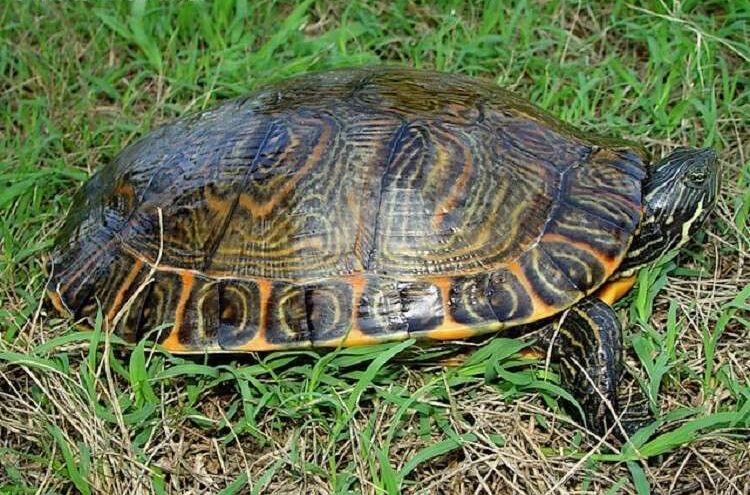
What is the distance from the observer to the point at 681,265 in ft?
14.4

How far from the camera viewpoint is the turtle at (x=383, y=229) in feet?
12.1

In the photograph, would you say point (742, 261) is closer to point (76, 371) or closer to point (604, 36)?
→ point (604, 36)

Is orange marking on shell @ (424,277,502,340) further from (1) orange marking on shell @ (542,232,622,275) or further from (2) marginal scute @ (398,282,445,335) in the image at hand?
(1) orange marking on shell @ (542,232,622,275)

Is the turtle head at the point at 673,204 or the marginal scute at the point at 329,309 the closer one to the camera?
the marginal scute at the point at 329,309

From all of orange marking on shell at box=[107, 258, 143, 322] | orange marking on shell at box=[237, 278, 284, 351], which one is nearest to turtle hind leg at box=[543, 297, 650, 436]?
orange marking on shell at box=[237, 278, 284, 351]

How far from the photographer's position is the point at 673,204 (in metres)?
4.05

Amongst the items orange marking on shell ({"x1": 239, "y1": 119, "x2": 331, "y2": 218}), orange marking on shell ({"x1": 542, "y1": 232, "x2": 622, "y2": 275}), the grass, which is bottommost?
the grass

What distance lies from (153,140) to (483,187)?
159 cm

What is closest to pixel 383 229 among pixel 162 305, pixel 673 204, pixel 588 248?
pixel 588 248

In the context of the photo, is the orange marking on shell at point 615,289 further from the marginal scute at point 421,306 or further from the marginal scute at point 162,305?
the marginal scute at point 162,305

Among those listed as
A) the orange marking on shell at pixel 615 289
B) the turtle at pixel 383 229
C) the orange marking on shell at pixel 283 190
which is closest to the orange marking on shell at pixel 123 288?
the turtle at pixel 383 229

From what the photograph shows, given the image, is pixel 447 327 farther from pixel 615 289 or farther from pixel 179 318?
pixel 179 318

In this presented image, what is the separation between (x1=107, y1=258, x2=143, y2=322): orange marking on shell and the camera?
3.97m

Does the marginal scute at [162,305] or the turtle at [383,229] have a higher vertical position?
the turtle at [383,229]
